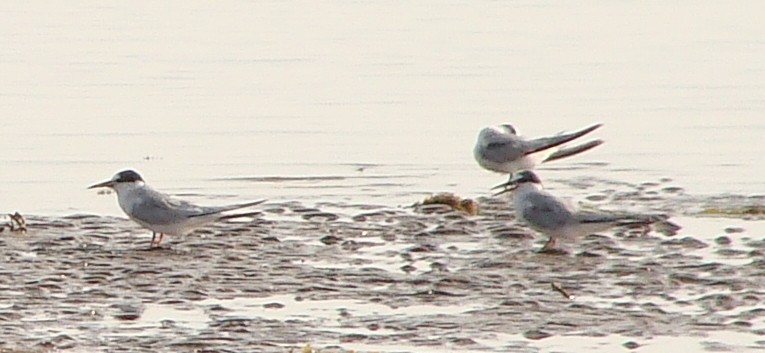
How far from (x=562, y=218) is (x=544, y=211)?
173 mm

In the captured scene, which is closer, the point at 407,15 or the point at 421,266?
the point at 421,266

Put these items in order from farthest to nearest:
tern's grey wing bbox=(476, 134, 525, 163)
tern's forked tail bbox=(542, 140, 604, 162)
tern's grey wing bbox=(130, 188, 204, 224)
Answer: tern's forked tail bbox=(542, 140, 604, 162), tern's grey wing bbox=(476, 134, 525, 163), tern's grey wing bbox=(130, 188, 204, 224)

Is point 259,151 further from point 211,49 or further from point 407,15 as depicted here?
point 407,15

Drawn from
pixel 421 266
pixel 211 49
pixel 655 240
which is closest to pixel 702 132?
pixel 655 240

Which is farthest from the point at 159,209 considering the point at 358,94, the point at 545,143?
the point at 358,94

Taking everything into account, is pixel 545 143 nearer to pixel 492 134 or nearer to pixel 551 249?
pixel 492 134

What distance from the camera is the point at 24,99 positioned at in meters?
19.8

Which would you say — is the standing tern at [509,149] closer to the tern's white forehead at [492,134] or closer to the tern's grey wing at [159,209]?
the tern's white forehead at [492,134]

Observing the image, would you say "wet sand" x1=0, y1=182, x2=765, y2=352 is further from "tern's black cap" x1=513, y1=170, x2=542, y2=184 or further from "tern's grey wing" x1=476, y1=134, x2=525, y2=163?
"tern's grey wing" x1=476, y1=134, x2=525, y2=163

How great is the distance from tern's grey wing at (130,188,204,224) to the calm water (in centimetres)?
145

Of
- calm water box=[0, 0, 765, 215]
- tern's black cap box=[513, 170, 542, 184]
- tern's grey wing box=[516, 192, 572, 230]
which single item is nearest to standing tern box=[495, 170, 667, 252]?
tern's grey wing box=[516, 192, 572, 230]

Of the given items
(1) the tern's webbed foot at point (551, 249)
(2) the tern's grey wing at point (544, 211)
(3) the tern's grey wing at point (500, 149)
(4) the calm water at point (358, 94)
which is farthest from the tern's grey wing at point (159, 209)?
(3) the tern's grey wing at point (500, 149)

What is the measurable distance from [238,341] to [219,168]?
22.1 feet

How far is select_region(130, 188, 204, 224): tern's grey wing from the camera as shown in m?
11.8
